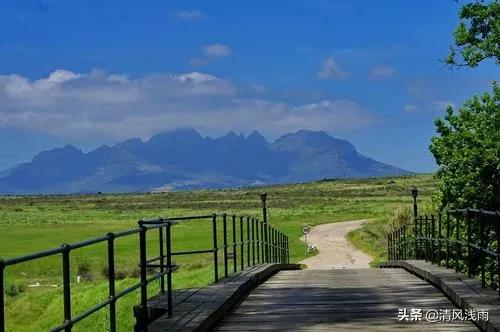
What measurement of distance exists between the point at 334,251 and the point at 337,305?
41099mm

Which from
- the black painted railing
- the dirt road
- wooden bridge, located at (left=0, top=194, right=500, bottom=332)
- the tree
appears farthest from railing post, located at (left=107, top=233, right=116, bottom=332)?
the dirt road

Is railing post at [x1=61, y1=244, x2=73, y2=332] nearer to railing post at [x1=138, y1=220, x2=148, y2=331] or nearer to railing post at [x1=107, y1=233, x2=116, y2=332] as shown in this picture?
railing post at [x1=107, y1=233, x2=116, y2=332]

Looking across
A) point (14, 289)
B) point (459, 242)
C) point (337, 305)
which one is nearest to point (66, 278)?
point (337, 305)

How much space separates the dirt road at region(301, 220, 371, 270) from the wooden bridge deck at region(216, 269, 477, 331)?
2308cm

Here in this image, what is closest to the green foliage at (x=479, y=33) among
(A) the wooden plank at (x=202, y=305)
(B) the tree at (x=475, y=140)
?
(B) the tree at (x=475, y=140)

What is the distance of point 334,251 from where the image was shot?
51.2m

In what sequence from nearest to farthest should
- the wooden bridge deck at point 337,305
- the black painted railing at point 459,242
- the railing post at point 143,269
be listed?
the railing post at point 143,269
the wooden bridge deck at point 337,305
the black painted railing at point 459,242

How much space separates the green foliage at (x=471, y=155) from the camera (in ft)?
70.2

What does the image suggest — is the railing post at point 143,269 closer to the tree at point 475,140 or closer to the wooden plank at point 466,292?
the wooden plank at point 466,292

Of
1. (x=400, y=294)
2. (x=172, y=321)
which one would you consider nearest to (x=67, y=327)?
(x=172, y=321)

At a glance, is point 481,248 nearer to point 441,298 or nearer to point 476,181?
point 441,298

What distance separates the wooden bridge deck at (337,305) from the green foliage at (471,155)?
724 centimetres

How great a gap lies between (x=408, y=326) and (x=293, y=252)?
42.4 metres

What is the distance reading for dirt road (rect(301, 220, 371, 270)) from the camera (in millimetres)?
42375
